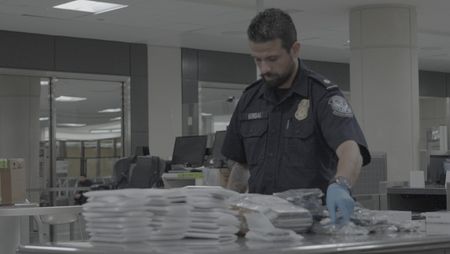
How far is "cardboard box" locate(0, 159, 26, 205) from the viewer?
5.22 metres

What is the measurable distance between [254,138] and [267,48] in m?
0.40

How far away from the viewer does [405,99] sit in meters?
9.78

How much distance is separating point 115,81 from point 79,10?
2752 mm

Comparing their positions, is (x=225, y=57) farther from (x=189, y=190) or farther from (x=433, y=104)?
(x=189, y=190)

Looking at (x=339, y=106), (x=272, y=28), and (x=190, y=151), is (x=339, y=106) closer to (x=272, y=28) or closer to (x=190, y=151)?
(x=272, y=28)

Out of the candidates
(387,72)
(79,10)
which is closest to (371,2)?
(387,72)

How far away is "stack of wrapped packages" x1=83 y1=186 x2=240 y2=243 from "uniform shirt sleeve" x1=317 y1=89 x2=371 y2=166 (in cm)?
70

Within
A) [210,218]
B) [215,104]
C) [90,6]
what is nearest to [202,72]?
[215,104]

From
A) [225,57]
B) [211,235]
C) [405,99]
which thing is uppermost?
[225,57]

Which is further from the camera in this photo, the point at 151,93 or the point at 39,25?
the point at 151,93

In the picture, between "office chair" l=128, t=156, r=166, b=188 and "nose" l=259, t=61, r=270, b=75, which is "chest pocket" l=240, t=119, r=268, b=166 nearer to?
"nose" l=259, t=61, r=270, b=75

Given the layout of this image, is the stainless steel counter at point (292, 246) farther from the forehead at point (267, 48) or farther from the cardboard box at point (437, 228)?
the forehead at point (267, 48)

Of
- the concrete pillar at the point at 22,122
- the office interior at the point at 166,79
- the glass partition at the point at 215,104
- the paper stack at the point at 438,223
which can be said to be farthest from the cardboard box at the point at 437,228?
the glass partition at the point at 215,104

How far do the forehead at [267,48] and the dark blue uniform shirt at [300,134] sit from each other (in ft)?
0.60
